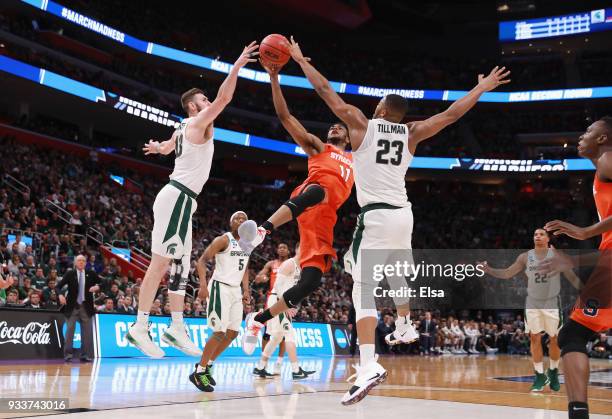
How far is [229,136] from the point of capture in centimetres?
3127

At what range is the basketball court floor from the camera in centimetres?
613

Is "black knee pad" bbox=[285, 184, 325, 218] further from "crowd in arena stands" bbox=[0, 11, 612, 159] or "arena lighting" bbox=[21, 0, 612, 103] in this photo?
"arena lighting" bbox=[21, 0, 612, 103]

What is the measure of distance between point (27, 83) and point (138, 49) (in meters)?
7.27

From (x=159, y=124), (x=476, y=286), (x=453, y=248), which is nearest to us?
(x=159, y=124)

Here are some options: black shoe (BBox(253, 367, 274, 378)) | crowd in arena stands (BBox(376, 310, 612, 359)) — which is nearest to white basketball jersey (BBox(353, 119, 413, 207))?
black shoe (BBox(253, 367, 274, 378))

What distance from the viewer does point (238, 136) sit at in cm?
3162

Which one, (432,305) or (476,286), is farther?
(476,286)

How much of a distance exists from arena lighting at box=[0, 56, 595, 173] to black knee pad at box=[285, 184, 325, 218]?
18728 mm

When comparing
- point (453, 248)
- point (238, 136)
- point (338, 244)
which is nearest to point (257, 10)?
point (238, 136)

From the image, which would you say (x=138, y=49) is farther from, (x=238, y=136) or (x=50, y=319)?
(x=50, y=319)

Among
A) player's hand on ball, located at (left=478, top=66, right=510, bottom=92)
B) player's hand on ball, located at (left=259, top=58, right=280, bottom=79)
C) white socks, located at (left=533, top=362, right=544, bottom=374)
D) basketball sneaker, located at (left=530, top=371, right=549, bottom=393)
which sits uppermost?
player's hand on ball, located at (left=259, top=58, right=280, bottom=79)

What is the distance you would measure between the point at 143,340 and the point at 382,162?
2.64 meters

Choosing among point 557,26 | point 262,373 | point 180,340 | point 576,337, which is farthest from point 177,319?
point 557,26

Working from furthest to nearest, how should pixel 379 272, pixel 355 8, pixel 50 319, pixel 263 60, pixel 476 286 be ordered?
1. pixel 355 8
2. pixel 476 286
3. pixel 50 319
4. pixel 263 60
5. pixel 379 272
